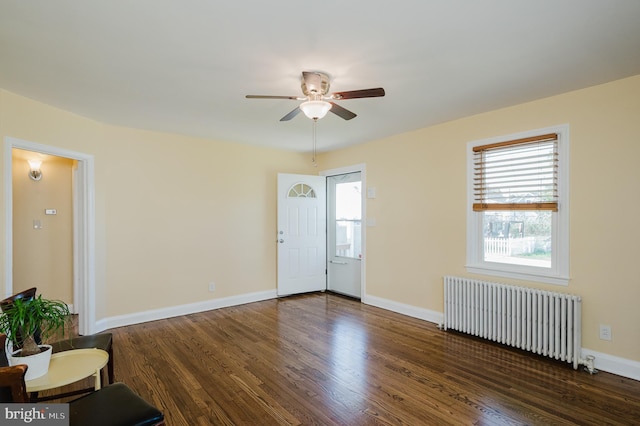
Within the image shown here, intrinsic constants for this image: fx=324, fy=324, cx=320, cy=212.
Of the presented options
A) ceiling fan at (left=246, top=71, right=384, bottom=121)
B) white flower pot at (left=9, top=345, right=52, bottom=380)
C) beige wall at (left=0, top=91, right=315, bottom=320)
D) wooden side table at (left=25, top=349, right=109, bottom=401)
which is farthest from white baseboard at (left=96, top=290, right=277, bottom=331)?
ceiling fan at (left=246, top=71, right=384, bottom=121)

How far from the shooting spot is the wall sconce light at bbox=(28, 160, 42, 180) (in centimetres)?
→ 416

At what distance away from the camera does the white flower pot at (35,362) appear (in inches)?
65.3

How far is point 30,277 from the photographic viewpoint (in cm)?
415

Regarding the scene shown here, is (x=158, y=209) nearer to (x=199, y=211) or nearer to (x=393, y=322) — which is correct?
(x=199, y=211)

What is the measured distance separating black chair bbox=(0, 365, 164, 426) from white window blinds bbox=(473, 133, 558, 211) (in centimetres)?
346

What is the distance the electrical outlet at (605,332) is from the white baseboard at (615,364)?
14cm

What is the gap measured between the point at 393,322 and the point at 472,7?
3404 mm

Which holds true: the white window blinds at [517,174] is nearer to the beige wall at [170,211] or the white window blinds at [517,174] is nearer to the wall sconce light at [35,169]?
the beige wall at [170,211]

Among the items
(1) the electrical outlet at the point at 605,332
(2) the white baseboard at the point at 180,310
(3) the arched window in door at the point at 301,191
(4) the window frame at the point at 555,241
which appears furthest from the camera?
(3) the arched window in door at the point at 301,191

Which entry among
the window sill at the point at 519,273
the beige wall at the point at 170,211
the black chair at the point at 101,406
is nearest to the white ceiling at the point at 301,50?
the beige wall at the point at 170,211

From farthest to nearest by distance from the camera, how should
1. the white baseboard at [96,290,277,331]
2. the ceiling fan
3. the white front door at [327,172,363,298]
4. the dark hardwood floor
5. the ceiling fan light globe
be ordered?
the white front door at [327,172,363,298] → the white baseboard at [96,290,277,331] → the ceiling fan light globe → the ceiling fan → the dark hardwood floor

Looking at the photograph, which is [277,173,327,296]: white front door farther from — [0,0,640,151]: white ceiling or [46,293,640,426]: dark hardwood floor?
[0,0,640,151]: white ceiling

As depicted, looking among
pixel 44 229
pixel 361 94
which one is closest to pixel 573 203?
pixel 361 94

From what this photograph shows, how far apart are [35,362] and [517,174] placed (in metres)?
4.04
